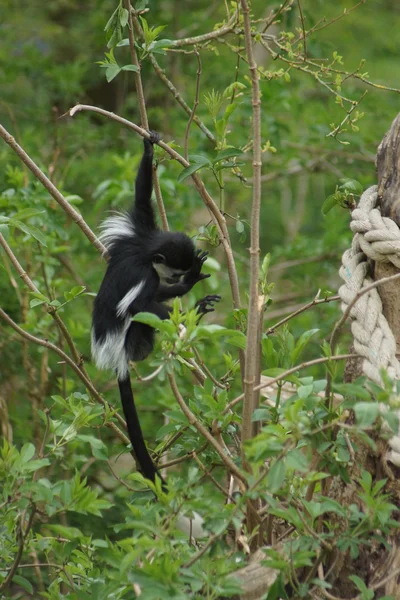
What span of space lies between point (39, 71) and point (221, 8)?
130 cm

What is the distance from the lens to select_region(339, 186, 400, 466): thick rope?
1491 mm

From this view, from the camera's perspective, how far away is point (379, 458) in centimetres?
157

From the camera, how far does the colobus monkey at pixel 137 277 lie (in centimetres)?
260

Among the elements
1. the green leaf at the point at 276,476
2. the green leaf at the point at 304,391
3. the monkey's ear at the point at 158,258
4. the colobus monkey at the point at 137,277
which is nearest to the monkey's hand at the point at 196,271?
the colobus monkey at the point at 137,277

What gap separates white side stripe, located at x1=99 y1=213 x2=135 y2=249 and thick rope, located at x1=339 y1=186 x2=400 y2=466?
1239 millimetres

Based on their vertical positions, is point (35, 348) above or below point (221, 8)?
below

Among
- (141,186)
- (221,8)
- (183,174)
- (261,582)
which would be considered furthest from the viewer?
(221,8)

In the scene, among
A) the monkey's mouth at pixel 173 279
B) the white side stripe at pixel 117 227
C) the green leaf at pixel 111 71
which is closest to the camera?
the green leaf at pixel 111 71

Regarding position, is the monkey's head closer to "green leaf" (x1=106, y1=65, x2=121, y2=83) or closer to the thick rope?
"green leaf" (x1=106, y1=65, x2=121, y2=83)

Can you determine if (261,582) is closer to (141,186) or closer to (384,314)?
(384,314)

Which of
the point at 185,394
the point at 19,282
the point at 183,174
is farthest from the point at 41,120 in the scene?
the point at 183,174

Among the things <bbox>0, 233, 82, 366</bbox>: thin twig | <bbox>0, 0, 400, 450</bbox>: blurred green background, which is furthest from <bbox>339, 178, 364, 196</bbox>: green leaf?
<bbox>0, 0, 400, 450</bbox>: blurred green background

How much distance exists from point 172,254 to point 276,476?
1.59 m

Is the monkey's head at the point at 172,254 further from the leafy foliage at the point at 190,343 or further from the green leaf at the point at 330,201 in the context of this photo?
the green leaf at the point at 330,201
